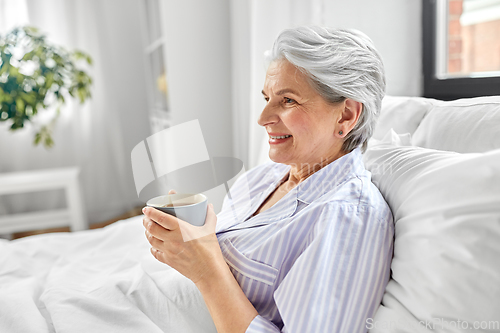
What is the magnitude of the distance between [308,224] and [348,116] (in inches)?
10.0

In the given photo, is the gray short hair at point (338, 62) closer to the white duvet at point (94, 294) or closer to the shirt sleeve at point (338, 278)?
the shirt sleeve at point (338, 278)

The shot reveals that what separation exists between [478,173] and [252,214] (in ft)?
1.63

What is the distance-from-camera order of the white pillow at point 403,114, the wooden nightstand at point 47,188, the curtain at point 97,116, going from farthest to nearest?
the curtain at point 97,116, the wooden nightstand at point 47,188, the white pillow at point 403,114

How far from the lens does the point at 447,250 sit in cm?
50

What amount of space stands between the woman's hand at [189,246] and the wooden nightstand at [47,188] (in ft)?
6.42

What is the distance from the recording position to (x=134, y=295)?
0.81 meters

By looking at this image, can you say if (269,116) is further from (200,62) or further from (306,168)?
(200,62)

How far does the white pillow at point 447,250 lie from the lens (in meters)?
0.46

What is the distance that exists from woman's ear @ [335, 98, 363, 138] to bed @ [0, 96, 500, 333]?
10 cm

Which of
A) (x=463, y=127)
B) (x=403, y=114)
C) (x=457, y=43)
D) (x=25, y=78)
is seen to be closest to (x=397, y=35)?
(x=457, y=43)

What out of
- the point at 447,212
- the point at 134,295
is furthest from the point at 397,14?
the point at 134,295

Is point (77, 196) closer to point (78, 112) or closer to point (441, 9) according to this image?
point (78, 112)

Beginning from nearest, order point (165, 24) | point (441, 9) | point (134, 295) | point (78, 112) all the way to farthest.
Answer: point (134, 295), point (441, 9), point (165, 24), point (78, 112)

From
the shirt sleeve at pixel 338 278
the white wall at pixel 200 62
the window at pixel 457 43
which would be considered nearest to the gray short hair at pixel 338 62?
the shirt sleeve at pixel 338 278
